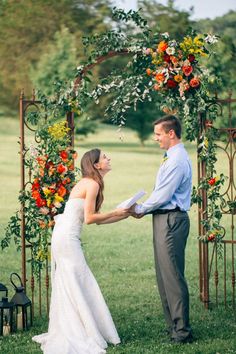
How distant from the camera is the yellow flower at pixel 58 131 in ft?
28.7

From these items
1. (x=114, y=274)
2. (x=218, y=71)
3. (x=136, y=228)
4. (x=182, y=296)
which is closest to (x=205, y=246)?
(x=182, y=296)

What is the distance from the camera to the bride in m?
7.61

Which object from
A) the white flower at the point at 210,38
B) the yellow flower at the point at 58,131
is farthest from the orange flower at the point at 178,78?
the yellow flower at the point at 58,131

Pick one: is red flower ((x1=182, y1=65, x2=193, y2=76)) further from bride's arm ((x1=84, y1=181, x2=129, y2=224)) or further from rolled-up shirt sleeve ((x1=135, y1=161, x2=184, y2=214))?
bride's arm ((x1=84, y1=181, x2=129, y2=224))

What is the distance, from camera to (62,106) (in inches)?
357

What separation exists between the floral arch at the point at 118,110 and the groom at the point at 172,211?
132cm

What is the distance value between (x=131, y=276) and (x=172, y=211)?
5608mm

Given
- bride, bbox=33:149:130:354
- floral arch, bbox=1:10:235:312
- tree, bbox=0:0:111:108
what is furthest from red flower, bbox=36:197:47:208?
tree, bbox=0:0:111:108

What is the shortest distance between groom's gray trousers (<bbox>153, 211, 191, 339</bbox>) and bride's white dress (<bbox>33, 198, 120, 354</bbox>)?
59 cm

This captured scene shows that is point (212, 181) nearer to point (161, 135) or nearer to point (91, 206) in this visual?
point (161, 135)

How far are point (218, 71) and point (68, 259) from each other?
2704cm

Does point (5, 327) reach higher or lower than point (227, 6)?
lower

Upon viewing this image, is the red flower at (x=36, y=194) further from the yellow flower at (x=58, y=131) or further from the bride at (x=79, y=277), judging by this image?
the bride at (x=79, y=277)

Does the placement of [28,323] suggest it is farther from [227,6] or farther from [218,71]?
[227,6]
